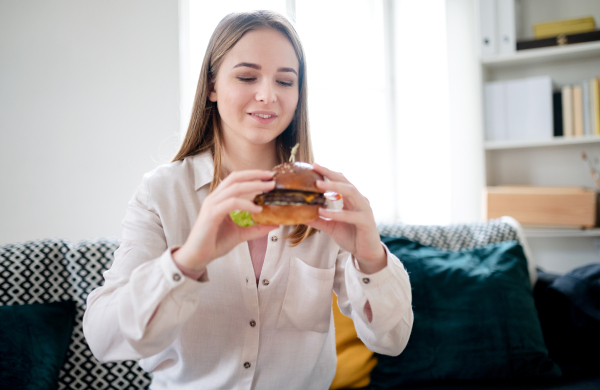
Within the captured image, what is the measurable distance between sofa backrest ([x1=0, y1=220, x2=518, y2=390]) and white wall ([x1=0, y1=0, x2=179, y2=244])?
115 centimetres

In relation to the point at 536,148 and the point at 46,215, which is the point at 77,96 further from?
the point at 536,148

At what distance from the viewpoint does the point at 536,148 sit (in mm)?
3143

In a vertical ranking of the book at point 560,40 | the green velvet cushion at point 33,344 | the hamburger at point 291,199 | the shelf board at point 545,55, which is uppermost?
the book at point 560,40

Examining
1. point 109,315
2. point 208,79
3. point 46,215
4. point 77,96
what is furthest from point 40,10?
point 109,315

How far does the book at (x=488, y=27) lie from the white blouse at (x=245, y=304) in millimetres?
2338

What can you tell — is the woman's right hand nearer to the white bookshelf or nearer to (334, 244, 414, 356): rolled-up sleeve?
(334, 244, 414, 356): rolled-up sleeve

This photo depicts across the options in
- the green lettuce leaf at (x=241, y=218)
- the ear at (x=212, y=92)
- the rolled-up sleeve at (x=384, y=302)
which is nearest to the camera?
the green lettuce leaf at (x=241, y=218)

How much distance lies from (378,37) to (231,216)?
131 inches

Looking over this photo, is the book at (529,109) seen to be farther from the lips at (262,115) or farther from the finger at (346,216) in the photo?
the finger at (346,216)

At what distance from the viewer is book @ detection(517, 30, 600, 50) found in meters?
2.71

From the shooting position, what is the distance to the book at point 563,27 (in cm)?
274

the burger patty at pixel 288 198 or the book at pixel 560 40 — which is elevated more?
the book at pixel 560 40

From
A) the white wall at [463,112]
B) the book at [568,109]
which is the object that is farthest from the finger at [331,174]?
the white wall at [463,112]

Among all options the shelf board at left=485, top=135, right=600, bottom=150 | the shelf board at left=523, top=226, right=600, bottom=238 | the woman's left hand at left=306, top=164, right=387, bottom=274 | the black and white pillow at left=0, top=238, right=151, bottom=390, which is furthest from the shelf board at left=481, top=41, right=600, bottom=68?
the black and white pillow at left=0, top=238, right=151, bottom=390
